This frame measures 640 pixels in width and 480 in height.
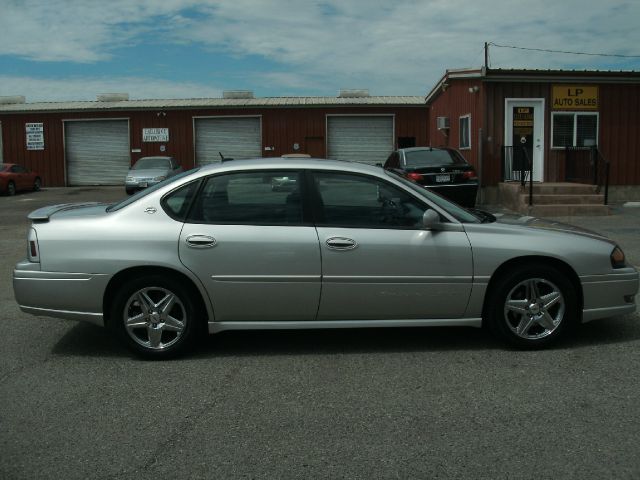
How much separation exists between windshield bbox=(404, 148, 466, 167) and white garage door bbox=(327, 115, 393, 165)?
54.6 ft

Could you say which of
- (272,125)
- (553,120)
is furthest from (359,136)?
(553,120)

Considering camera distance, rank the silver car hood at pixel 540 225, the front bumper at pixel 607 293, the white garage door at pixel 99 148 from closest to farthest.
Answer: the front bumper at pixel 607 293
the silver car hood at pixel 540 225
the white garage door at pixel 99 148

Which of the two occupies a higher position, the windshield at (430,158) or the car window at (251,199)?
the windshield at (430,158)

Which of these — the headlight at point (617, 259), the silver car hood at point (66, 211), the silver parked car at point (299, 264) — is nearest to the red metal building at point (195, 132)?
the silver car hood at point (66, 211)

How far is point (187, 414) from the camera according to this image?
13.6 ft

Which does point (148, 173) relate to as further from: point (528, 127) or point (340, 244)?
point (340, 244)

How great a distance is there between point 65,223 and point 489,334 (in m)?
3.57

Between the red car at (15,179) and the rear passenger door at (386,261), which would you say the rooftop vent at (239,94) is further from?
the rear passenger door at (386,261)

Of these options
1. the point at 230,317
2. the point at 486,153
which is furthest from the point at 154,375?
the point at 486,153

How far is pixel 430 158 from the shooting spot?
1527 cm

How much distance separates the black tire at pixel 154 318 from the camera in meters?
5.12

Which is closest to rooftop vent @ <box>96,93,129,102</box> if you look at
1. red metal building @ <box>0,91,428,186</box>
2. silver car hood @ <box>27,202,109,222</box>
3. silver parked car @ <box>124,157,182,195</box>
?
red metal building @ <box>0,91,428,186</box>

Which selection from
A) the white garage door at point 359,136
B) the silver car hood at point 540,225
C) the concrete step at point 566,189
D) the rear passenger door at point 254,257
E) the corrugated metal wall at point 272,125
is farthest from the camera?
the white garage door at point 359,136

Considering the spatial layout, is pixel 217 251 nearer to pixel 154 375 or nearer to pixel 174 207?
pixel 174 207
